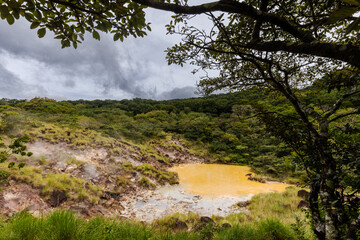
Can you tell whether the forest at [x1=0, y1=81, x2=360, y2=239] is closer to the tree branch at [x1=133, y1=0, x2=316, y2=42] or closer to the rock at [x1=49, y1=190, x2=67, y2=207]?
the rock at [x1=49, y1=190, x2=67, y2=207]

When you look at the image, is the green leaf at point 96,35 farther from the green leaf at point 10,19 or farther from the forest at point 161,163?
the forest at point 161,163

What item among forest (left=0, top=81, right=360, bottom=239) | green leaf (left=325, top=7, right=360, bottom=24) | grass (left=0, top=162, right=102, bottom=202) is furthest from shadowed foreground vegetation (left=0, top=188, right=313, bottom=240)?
green leaf (left=325, top=7, right=360, bottom=24)

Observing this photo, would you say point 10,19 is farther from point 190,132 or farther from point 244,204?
point 190,132

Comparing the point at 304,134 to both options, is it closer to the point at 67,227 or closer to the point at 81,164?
the point at 67,227

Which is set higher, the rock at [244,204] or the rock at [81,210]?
the rock at [81,210]

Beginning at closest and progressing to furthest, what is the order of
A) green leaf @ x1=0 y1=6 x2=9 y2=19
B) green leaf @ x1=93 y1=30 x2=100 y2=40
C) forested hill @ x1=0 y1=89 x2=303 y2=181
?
green leaf @ x1=0 y1=6 x2=9 y2=19
green leaf @ x1=93 y1=30 x2=100 y2=40
forested hill @ x1=0 y1=89 x2=303 y2=181

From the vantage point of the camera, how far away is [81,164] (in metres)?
7.73

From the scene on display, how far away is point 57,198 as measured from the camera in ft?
17.1

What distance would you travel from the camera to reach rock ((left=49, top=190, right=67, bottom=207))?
5.06 metres

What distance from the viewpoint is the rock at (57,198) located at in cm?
506

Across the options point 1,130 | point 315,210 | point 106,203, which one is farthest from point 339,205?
point 1,130

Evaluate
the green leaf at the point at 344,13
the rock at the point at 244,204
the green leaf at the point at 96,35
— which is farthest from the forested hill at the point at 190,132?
the green leaf at the point at 344,13

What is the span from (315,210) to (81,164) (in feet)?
28.7

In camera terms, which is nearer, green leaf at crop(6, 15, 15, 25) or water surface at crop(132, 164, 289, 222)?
green leaf at crop(6, 15, 15, 25)
